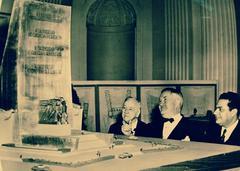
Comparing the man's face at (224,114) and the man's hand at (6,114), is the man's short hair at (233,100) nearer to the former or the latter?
the man's face at (224,114)

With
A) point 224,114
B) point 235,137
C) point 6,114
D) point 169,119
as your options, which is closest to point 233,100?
point 224,114

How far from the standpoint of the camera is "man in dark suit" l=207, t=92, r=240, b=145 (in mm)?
3533

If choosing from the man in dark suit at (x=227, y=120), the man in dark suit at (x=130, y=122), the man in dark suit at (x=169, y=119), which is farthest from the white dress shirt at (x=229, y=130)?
the man in dark suit at (x=130, y=122)

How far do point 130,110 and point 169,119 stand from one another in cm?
31

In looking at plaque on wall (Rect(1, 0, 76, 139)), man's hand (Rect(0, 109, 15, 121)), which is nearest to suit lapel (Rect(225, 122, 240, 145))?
plaque on wall (Rect(1, 0, 76, 139))

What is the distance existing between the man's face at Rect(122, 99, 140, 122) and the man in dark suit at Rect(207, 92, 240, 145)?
1.97 ft

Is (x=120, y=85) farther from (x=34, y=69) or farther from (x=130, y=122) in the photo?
(x=34, y=69)

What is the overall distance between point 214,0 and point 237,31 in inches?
10.0

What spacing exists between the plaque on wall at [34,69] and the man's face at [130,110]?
0.85 meters

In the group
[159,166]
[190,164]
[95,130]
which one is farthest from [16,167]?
[95,130]

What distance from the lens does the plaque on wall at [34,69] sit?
3078 millimetres

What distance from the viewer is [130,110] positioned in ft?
13.4

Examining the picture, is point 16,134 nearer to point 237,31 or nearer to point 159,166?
point 159,166

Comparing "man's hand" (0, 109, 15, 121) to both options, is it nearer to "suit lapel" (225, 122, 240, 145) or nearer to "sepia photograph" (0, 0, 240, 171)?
"sepia photograph" (0, 0, 240, 171)
